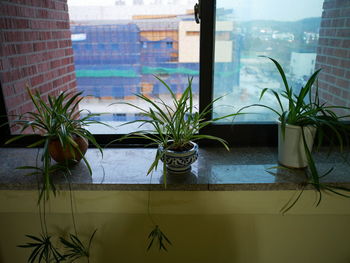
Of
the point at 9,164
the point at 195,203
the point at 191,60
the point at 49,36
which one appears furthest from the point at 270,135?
the point at 49,36

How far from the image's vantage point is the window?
4.20 feet

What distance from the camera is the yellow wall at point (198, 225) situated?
117 cm

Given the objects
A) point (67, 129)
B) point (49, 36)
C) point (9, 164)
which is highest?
point (49, 36)

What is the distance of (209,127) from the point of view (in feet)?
4.60

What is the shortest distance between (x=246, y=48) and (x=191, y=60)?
1.41ft

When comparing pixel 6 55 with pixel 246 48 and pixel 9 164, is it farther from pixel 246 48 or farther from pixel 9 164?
pixel 246 48

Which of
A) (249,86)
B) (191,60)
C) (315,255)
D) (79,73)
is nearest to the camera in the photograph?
(315,255)

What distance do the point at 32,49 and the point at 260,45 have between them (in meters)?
1.21

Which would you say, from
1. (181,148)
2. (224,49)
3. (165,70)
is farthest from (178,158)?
(165,70)

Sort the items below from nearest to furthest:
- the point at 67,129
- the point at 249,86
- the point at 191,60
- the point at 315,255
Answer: the point at 67,129
the point at 315,255
the point at 249,86
the point at 191,60

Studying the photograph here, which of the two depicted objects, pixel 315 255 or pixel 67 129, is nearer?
pixel 67 129

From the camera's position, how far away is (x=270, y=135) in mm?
1418

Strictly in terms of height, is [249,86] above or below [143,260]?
above

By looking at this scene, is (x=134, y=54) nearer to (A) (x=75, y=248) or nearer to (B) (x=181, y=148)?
(B) (x=181, y=148)
